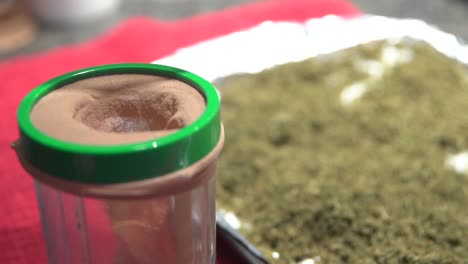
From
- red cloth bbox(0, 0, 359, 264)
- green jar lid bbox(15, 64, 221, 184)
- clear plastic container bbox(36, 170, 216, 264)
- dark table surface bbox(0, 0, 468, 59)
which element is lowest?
dark table surface bbox(0, 0, 468, 59)

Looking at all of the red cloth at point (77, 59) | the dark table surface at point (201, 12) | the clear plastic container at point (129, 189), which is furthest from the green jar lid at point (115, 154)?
the dark table surface at point (201, 12)

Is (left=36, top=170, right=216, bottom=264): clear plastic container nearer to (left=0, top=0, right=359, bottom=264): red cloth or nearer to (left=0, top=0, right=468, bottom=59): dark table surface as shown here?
(left=0, top=0, right=359, bottom=264): red cloth

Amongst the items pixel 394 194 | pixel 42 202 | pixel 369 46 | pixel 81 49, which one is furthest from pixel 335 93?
pixel 42 202

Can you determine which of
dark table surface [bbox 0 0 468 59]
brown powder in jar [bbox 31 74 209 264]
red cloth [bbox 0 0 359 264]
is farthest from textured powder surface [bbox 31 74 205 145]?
dark table surface [bbox 0 0 468 59]

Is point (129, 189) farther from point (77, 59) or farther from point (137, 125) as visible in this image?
point (77, 59)

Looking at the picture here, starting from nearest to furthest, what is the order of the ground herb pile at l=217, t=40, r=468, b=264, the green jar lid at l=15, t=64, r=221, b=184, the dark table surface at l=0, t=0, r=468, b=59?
the green jar lid at l=15, t=64, r=221, b=184
the ground herb pile at l=217, t=40, r=468, b=264
the dark table surface at l=0, t=0, r=468, b=59
